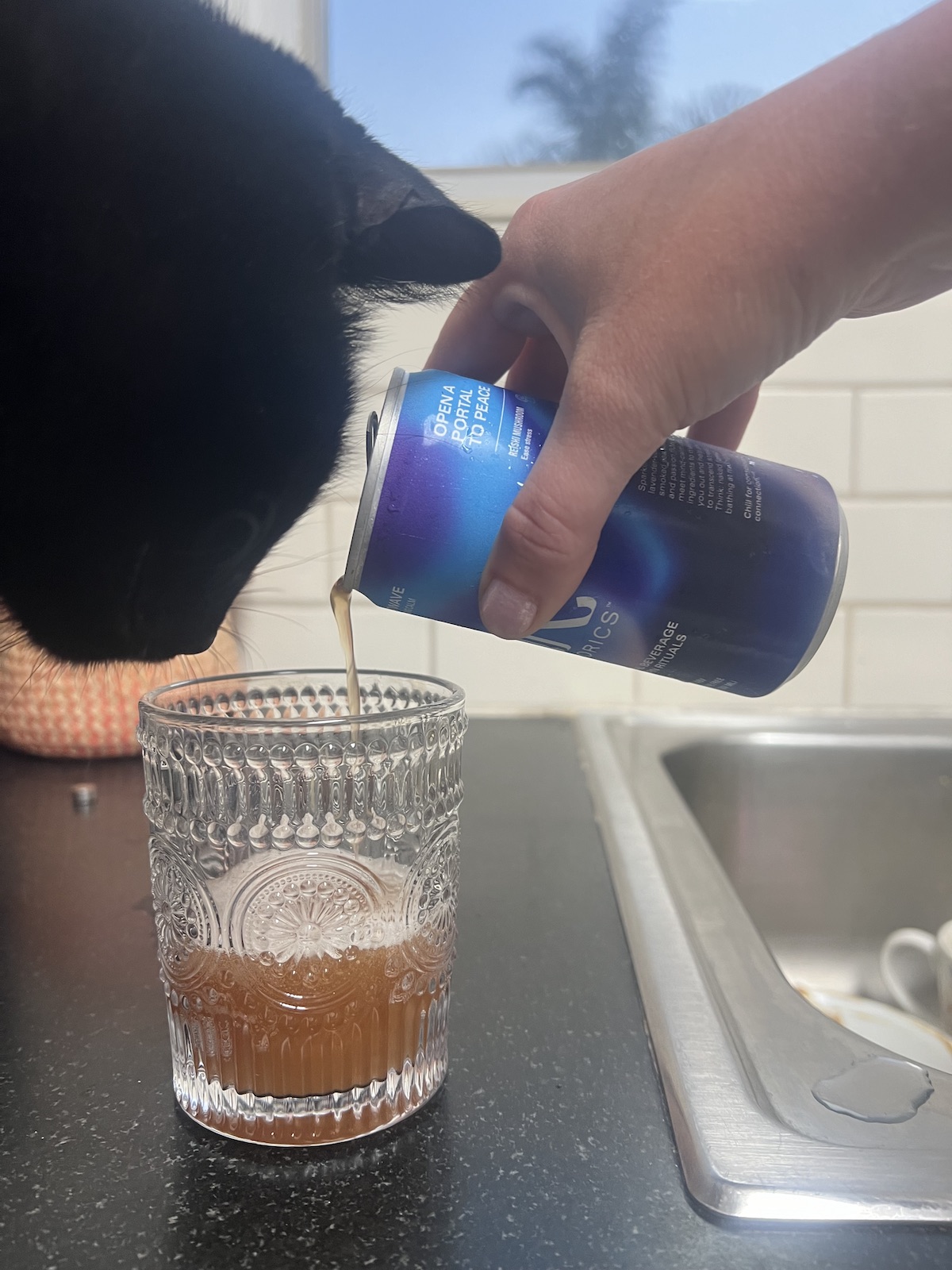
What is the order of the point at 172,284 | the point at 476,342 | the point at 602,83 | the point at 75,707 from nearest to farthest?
1. the point at 172,284
2. the point at 476,342
3. the point at 75,707
4. the point at 602,83

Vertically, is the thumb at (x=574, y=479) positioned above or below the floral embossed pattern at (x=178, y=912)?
above

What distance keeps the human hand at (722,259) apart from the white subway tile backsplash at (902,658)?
0.70 metres

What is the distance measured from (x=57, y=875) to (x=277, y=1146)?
356 millimetres

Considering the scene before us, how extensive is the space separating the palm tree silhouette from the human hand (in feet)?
2.83

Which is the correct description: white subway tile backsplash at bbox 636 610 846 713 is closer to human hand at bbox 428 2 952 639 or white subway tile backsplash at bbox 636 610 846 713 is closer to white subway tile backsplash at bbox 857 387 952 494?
white subway tile backsplash at bbox 857 387 952 494

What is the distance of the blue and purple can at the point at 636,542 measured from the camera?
1.34 ft

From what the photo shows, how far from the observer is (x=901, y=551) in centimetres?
106

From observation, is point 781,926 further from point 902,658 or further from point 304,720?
point 304,720

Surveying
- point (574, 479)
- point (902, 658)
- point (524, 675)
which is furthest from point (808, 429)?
point (574, 479)

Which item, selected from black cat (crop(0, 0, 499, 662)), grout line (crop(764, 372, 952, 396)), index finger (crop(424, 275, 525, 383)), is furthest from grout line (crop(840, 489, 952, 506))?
black cat (crop(0, 0, 499, 662))

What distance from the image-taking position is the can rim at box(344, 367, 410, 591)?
0.40m

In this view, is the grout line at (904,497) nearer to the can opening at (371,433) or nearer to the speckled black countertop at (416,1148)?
the speckled black countertop at (416,1148)

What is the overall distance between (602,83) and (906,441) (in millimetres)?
573

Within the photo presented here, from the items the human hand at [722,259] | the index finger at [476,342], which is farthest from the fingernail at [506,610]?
Answer: the index finger at [476,342]
